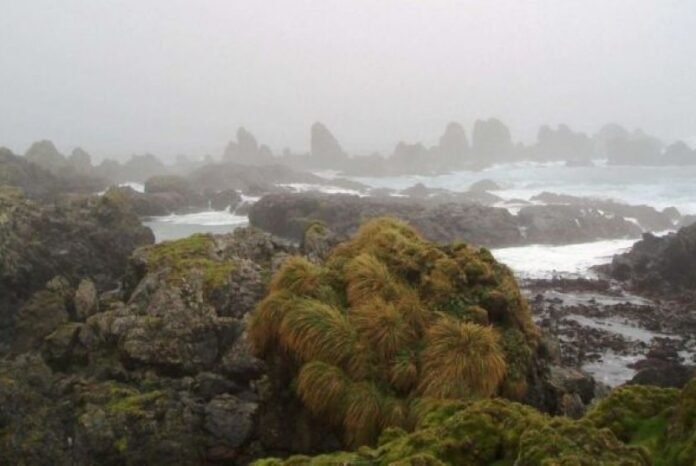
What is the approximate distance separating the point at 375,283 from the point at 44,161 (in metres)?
82.1

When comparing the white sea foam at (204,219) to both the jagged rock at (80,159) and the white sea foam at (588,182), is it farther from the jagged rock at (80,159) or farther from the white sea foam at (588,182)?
the jagged rock at (80,159)

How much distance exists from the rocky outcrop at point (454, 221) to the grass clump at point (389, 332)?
1116 inches

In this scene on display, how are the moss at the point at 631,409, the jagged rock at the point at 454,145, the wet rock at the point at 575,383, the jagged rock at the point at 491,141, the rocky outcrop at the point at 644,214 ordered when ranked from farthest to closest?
the jagged rock at the point at 491,141 < the jagged rock at the point at 454,145 < the rocky outcrop at the point at 644,214 < the wet rock at the point at 575,383 < the moss at the point at 631,409

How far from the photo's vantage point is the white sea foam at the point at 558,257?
107 feet

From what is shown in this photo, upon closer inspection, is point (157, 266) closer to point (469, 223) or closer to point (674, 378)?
point (674, 378)

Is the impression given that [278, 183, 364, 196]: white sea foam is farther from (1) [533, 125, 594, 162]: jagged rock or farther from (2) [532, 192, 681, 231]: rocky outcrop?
(1) [533, 125, 594, 162]: jagged rock

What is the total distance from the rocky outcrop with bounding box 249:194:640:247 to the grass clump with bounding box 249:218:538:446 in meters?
28.3

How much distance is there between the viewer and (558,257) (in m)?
36.5

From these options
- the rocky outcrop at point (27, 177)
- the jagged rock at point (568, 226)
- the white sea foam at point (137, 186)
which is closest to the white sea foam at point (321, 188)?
the white sea foam at point (137, 186)

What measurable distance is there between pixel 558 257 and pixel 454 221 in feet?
22.8

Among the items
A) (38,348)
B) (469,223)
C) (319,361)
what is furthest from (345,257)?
(469,223)

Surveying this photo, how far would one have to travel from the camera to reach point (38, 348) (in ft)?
43.7

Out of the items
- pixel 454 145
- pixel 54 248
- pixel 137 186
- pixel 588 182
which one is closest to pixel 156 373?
pixel 54 248

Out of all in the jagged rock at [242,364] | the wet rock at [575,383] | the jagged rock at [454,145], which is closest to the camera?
the jagged rock at [242,364]
